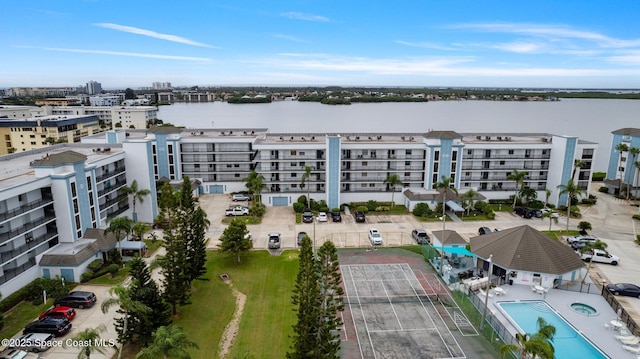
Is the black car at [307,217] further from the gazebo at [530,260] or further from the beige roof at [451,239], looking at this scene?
the gazebo at [530,260]

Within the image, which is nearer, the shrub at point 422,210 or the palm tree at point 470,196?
the palm tree at point 470,196

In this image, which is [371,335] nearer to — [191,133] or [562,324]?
[562,324]

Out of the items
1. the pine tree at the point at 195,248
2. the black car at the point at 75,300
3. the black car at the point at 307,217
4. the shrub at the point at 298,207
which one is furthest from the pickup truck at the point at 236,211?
the black car at the point at 75,300

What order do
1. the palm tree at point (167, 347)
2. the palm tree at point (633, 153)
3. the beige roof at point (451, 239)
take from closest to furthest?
the palm tree at point (167, 347) < the beige roof at point (451, 239) < the palm tree at point (633, 153)

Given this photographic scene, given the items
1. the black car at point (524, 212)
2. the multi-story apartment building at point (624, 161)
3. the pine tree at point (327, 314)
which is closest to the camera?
the pine tree at point (327, 314)

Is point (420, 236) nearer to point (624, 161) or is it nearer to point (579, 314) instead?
point (579, 314)

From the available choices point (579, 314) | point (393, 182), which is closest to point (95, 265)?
point (393, 182)

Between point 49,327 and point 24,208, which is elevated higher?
point 24,208
